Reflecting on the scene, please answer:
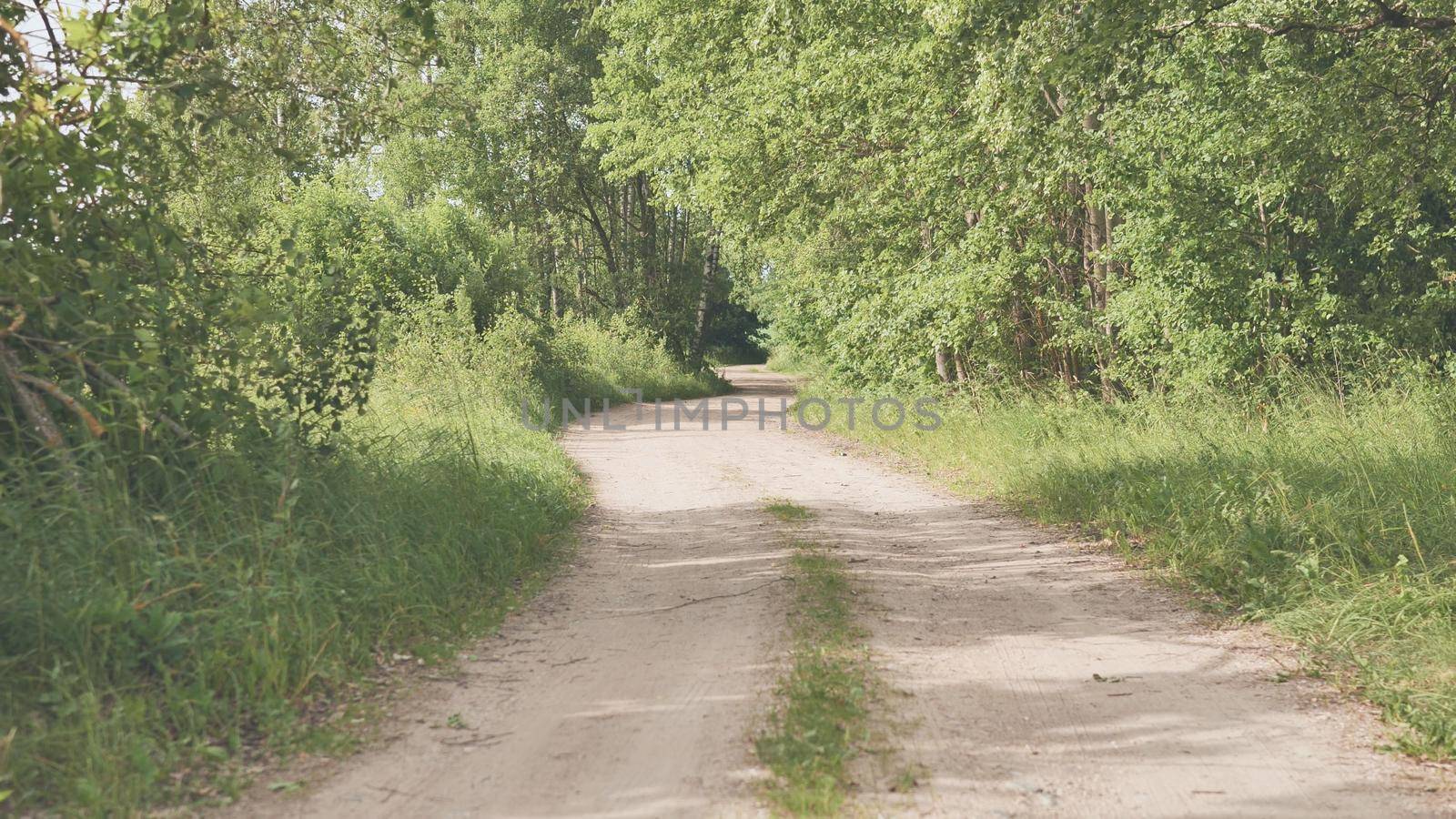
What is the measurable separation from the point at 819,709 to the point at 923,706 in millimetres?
545

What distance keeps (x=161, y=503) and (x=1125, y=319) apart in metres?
11.0

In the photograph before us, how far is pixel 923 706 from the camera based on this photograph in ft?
17.1

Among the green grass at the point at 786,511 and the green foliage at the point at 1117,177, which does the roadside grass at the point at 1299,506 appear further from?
the green grass at the point at 786,511

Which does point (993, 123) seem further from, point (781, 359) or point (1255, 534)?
point (781, 359)

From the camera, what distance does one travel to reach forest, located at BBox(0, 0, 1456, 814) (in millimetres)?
5371

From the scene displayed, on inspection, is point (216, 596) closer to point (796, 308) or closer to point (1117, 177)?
point (1117, 177)

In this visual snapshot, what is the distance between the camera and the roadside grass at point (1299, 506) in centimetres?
579

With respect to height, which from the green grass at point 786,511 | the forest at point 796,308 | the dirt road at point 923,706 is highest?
the forest at point 796,308

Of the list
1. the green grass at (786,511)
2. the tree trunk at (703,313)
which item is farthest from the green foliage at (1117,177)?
the tree trunk at (703,313)

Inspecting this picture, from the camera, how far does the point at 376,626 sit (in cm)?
630

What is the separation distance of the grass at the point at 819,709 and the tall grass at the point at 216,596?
83.8 inches

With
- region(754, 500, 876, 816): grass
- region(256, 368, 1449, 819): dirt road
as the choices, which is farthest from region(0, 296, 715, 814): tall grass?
region(754, 500, 876, 816): grass

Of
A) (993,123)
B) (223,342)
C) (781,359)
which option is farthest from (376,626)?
(781,359)

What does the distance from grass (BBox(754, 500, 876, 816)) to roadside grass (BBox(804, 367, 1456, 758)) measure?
95.3 inches
